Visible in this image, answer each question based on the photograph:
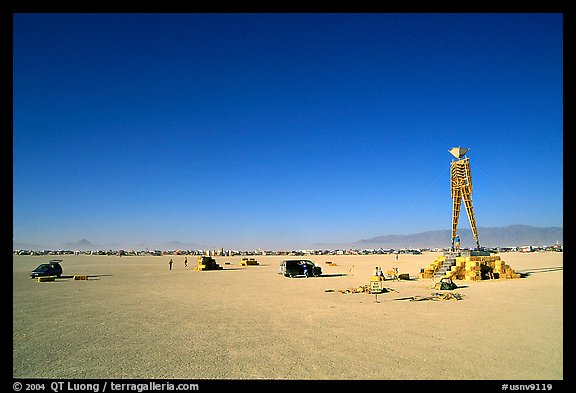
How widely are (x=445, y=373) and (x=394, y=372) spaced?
1.13 meters

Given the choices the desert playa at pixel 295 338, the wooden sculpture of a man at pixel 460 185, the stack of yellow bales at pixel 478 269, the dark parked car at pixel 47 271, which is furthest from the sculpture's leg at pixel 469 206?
the dark parked car at pixel 47 271

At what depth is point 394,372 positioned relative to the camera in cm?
827

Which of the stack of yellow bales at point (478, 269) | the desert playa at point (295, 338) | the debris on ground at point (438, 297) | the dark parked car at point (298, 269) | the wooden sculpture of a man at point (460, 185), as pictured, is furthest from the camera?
the dark parked car at point (298, 269)

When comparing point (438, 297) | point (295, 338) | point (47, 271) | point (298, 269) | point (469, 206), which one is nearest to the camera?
point (295, 338)

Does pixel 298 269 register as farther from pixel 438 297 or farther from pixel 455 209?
pixel 438 297

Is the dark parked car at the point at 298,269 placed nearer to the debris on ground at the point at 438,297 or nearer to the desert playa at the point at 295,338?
the desert playa at the point at 295,338

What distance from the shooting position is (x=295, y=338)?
37.8ft

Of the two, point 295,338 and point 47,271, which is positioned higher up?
point 295,338

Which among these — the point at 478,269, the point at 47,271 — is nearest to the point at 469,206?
the point at 478,269

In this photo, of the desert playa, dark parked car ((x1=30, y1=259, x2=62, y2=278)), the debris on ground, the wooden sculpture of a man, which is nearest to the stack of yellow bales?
the wooden sculpture of a man

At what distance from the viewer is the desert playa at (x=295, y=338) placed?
8.55 meters
